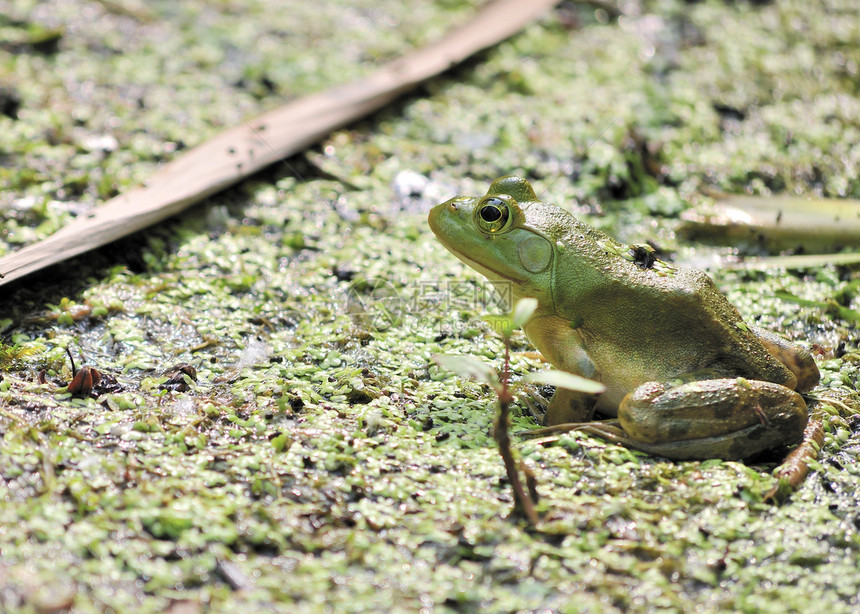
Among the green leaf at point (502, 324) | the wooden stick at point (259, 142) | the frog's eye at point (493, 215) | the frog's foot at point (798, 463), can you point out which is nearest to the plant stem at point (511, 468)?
the green leaf at point (502, 324)

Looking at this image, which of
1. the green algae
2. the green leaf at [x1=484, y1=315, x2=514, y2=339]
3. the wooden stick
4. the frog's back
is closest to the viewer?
the green algae

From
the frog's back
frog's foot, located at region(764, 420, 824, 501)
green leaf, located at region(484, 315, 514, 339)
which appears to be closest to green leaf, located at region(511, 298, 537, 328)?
green leaf, located at region(484, 315, 514, 339)

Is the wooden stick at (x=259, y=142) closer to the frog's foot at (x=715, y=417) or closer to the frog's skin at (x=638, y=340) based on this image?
the frog's skin at (x=638, y=340)

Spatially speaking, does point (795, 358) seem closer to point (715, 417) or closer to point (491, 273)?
point (715, 417)

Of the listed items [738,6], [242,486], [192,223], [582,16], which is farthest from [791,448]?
[738,6]

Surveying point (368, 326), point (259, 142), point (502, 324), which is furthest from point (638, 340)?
point (259, 142)

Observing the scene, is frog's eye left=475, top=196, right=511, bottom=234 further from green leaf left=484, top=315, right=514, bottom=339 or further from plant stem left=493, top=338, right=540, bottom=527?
plant stem left=493, top=338, right=540, bottom=527
